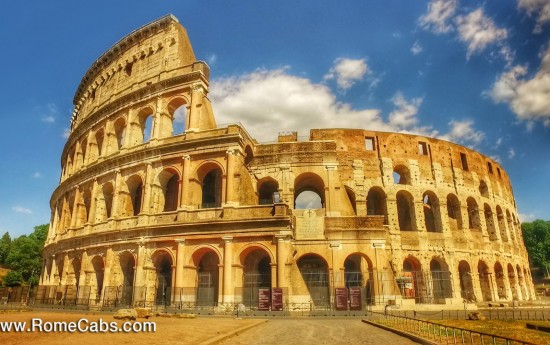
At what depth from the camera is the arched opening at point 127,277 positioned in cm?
2152

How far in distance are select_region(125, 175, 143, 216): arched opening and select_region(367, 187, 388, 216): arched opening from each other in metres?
17.0

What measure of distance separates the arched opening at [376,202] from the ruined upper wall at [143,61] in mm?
15325

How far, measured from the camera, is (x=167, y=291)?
68.3 feet

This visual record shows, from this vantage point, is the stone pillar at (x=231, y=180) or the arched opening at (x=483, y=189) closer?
the stone pillar at (x=231, y=180)

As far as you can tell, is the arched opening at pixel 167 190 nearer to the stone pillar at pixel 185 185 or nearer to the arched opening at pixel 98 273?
the stone pillar at pixel 185 185

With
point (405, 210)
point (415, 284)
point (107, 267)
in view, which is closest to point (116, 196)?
point (107, 267)

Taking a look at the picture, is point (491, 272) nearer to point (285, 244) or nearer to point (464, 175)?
point (464, 175)

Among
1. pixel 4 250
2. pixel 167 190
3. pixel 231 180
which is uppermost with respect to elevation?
pixel 167 190

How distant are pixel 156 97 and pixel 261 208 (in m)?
11.7

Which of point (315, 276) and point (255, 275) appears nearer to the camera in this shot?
point (255, 275)

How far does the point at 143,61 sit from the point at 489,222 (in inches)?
1263

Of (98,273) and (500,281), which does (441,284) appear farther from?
(98,273)

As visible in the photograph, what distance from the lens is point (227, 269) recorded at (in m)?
19.1

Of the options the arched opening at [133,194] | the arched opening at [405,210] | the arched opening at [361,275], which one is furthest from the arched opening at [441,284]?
the arched opening at [133,194]
